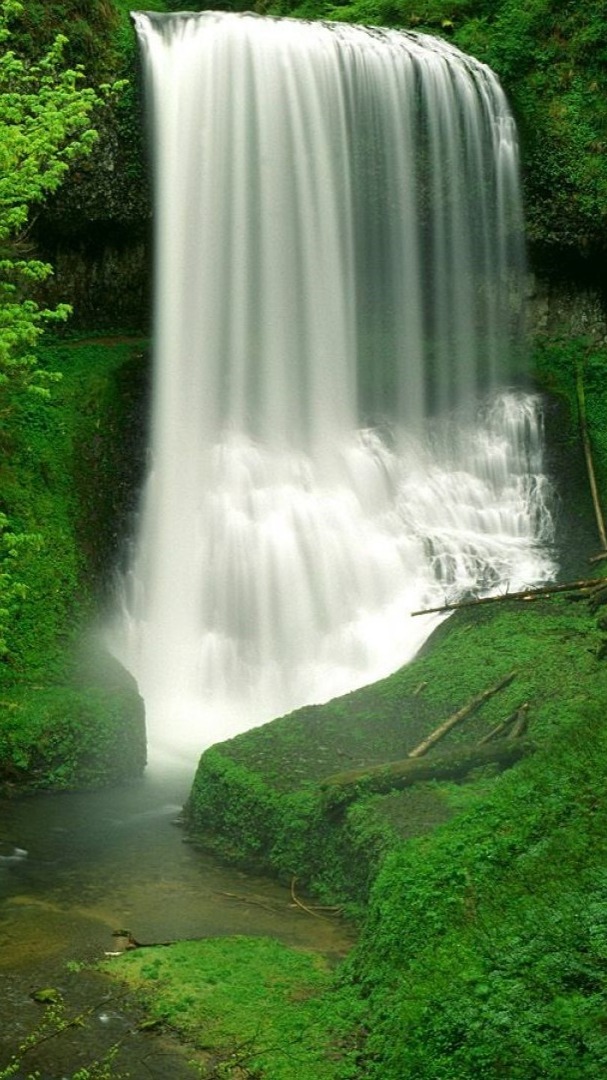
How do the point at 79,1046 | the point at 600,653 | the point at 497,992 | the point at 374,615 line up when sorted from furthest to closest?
the point at 374,615, the point at 600,653, the point at 79,1046, the point at 497,992

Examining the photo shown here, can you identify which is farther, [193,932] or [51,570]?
[51,570]

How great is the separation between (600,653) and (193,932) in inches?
165

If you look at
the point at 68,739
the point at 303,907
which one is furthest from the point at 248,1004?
the point at 68,739

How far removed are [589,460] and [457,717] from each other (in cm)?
830

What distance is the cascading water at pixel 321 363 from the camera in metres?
15.4

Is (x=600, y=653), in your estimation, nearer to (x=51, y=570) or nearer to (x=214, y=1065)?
(x=214, y=1065)

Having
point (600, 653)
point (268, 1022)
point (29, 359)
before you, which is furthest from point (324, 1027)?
point (29, 359)

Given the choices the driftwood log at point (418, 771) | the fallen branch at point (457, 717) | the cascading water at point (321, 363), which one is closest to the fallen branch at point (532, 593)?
the fallen branch at point (457, 717)

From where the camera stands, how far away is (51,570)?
14453mm

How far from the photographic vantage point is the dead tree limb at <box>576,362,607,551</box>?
675 inches

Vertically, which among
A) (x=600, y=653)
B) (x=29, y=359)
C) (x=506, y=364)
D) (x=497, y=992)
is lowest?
(x=497, y=992)

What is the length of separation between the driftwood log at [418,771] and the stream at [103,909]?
0.89m

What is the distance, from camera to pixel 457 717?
35.6 feet

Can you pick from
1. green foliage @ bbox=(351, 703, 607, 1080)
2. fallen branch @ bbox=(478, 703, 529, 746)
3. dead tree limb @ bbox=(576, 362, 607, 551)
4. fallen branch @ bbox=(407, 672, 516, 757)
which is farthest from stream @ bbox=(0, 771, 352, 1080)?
dead tree limb @ bbox=(576, 362, 607, 551)
